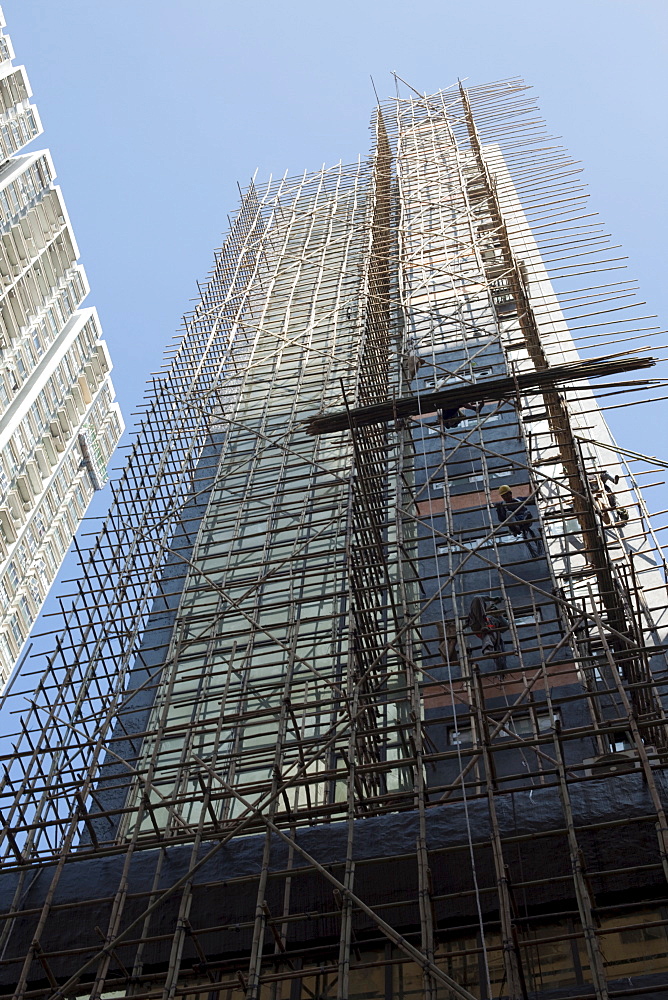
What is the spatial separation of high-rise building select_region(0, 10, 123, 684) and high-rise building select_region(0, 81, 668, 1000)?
27.4 ft

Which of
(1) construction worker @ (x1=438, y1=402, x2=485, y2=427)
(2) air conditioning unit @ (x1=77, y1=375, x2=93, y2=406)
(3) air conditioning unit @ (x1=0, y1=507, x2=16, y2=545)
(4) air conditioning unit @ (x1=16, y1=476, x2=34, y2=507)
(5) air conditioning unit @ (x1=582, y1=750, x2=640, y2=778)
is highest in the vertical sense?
(2) air conditioning unit @ (x1=77, y1=375, x2=93, y2=406)

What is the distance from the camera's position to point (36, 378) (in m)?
43.2

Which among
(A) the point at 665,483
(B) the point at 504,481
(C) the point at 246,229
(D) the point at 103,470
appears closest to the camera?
(A) the point at 665,483

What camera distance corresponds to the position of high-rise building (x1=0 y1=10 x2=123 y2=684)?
41062mm

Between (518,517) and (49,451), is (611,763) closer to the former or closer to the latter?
(518,517)

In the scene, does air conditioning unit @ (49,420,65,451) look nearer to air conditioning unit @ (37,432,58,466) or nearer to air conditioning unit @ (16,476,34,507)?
air conditioning unit @ (37,432,58,466)

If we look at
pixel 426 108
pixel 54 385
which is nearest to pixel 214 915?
pixel 54 385

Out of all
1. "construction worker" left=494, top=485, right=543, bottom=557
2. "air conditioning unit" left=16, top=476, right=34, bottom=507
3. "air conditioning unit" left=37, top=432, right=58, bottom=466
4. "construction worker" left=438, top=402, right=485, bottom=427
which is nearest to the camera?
"construction worker" left=494, top=485, right=543, bottom=557

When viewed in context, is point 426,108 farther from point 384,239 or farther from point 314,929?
point 314,929

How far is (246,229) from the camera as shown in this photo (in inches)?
1750

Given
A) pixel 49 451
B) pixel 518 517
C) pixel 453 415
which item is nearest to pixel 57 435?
pixel 49 451

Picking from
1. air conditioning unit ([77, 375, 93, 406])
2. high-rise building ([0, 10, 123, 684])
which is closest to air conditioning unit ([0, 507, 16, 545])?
high-rise building ([0, 10, 123, 684])

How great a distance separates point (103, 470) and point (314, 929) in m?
39.9

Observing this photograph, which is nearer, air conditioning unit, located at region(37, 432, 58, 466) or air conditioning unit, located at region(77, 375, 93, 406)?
air conditioning unit, located at region(37, 432, 58, 466)
